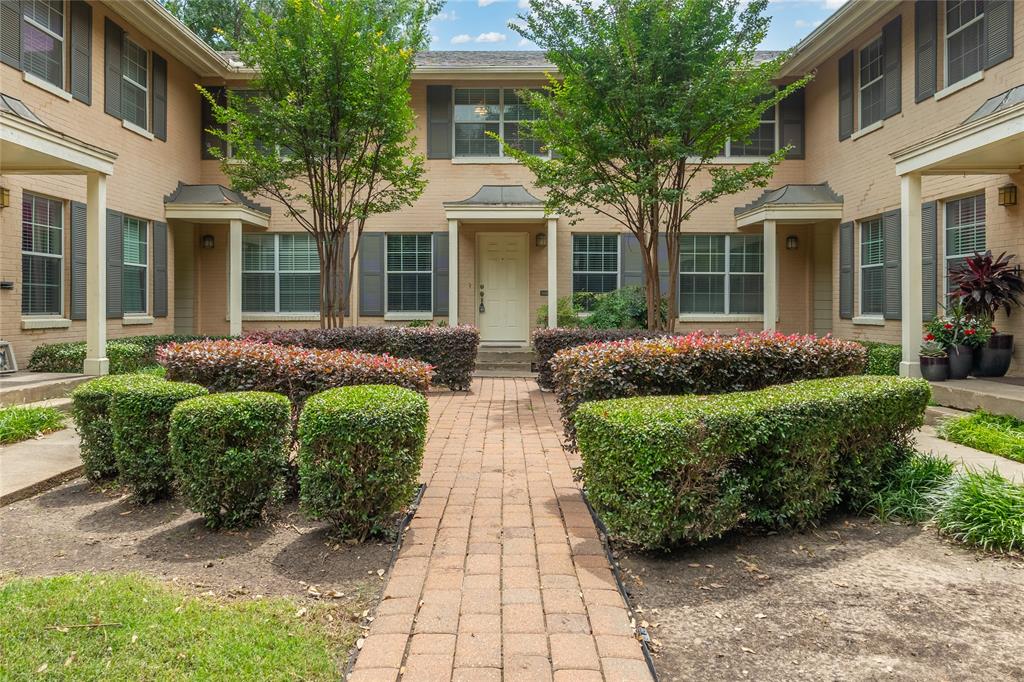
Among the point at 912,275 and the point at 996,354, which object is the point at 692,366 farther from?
the point at 996,354

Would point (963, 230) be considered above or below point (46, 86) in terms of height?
below

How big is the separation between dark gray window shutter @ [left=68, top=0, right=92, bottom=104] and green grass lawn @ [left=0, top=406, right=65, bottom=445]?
6023 mm

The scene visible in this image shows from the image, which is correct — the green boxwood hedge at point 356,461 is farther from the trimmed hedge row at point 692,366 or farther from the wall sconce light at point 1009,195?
the wall sconce light at point 1009,195

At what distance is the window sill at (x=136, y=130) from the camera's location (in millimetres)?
11359

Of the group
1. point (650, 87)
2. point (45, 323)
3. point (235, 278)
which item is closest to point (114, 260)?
point (45, 323)

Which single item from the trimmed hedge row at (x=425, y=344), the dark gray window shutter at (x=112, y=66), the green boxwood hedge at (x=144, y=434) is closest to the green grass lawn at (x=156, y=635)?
the green boxwood hedge at (x=144, y=434)

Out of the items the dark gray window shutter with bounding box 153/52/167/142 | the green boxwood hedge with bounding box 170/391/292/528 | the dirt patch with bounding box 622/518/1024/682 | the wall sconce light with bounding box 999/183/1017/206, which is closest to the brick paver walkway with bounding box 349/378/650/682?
the dirt patch with bounding box 622/518/1024/682

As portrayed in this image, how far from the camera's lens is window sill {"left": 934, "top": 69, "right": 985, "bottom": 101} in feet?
29.4

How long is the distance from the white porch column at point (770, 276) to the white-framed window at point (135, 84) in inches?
452

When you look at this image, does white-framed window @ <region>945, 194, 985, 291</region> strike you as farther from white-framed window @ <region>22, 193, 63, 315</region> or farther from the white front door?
white-framed window @ <region>22, 193, 63, 315</region>

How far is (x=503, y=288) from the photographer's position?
13.9 m

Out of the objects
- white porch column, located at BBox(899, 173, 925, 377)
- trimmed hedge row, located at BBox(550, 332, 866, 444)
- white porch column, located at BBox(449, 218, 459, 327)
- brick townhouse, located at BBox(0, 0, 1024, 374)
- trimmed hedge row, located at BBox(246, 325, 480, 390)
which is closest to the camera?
trimmed hedge row, located at BBox(550, 332, 866, 444)

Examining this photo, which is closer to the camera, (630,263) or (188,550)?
(188,550)

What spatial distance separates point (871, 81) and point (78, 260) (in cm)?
1329
